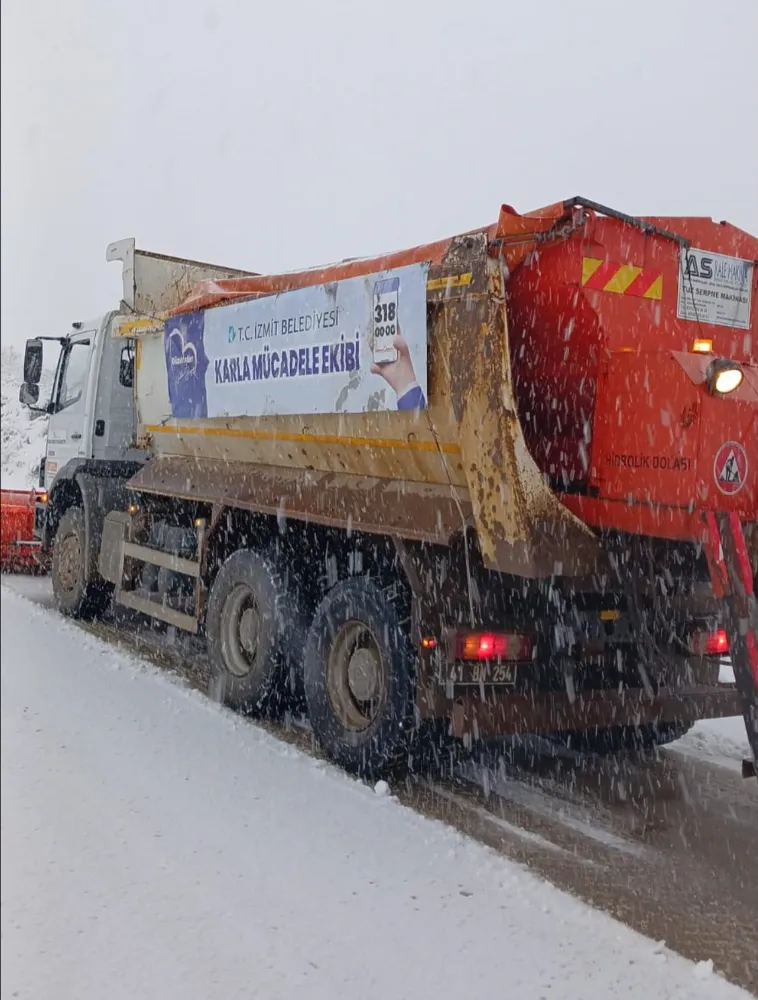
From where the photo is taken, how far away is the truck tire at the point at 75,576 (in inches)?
336

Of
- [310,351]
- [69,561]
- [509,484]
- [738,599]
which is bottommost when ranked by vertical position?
[69,561]

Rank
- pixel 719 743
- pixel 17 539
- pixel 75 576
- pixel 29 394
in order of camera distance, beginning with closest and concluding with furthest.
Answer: pixel 719 743 → pixel 75 576 → pixel 29 394 → pixel 17 539

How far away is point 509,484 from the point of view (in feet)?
14.2

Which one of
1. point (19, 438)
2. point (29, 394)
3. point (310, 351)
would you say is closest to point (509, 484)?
point (310, 351)

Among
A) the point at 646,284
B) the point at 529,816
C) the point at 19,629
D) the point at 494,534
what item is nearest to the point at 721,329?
the point at 646,284

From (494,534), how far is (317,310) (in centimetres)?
188

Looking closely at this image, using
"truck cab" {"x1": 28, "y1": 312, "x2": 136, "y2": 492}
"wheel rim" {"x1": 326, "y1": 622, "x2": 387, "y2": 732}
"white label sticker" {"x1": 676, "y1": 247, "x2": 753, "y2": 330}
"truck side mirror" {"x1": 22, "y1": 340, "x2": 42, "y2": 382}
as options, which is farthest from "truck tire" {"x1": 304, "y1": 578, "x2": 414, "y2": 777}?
"truck side mirror" {"x1": 22, "y1": 340, "x2": 42, "y2": 382}

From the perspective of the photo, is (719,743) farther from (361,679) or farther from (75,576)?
(75,576)

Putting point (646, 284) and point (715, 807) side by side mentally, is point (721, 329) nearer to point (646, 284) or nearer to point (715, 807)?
point (646, 284)

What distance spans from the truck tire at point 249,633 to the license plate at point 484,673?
147cm

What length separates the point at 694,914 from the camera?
371 cm

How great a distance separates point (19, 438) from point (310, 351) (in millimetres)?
7607

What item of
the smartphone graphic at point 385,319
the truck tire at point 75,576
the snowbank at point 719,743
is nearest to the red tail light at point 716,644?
the snowbank at point 719,743

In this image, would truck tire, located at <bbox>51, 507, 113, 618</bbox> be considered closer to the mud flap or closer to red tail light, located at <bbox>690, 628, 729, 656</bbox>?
red tail light, located at <bbox>690, 628, 729, 656</bbox>
